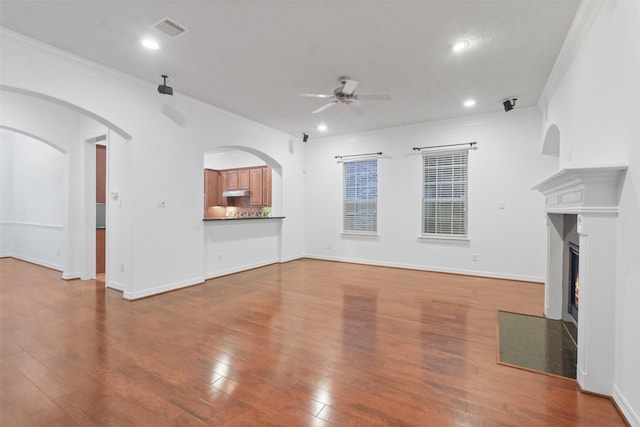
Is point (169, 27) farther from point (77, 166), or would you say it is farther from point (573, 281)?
point (573, 281)

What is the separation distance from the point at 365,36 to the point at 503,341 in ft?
10.7

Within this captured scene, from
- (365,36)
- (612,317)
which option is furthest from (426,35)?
(612,317)

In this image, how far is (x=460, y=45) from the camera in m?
3.06

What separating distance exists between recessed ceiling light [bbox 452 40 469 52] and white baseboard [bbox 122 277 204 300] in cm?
478

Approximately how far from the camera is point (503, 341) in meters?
2.75

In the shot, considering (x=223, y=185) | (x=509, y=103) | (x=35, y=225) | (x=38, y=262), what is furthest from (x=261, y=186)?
(x=509, y=103)

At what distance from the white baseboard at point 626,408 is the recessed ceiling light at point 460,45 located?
315cm

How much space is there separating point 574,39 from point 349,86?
227cm

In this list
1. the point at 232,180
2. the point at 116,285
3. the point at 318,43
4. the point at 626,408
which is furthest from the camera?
the point at 232,180

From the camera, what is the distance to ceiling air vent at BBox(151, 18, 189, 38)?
270 cm

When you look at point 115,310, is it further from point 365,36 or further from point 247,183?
point 247,183

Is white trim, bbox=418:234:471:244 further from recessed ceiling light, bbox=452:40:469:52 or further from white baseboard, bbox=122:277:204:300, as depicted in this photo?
white baseboard, bbox=122:277:204:300

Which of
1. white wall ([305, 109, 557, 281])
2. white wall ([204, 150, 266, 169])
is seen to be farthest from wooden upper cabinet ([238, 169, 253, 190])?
white wall ([305, 109, 557, 281])

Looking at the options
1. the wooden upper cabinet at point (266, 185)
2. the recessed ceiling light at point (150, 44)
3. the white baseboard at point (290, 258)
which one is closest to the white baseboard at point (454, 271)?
the white baseboard at point (290, 258)
